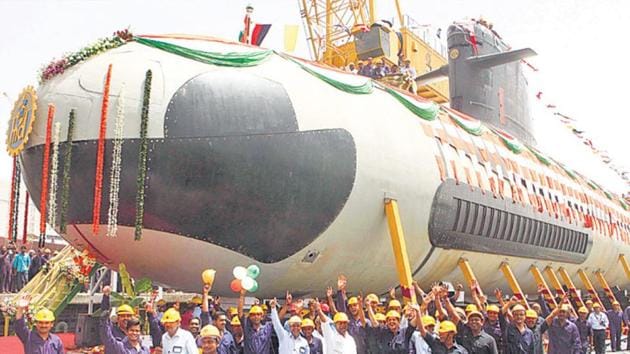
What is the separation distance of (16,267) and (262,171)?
1157 cm

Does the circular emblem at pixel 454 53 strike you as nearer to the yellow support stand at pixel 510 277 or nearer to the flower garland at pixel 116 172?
the yellow support stand at pixel 510 277

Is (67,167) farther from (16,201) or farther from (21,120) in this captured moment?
(16,201)

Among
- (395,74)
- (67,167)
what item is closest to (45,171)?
(67,167)

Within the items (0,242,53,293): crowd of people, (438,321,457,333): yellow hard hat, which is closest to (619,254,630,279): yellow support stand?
(0,242,53,293): crowd of people

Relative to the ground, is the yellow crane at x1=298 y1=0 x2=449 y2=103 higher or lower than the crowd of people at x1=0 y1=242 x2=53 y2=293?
higher

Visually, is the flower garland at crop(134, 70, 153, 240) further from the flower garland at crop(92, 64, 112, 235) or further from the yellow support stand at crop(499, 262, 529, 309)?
the yellow support stand at crop(499, 262, 529, 309)

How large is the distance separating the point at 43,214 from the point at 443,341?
4994mm

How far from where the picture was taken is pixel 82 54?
872 centimetres

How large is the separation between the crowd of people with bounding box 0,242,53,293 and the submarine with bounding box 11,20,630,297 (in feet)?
31.1

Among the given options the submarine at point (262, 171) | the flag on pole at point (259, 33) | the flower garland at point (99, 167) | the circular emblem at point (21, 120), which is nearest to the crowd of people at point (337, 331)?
the submarine at point (262, 171)

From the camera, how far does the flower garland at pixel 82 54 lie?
8.70 m

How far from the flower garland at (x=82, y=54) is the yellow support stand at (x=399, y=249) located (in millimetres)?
4656

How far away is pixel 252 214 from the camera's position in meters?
8.55

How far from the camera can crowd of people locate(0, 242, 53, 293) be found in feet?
56.4
